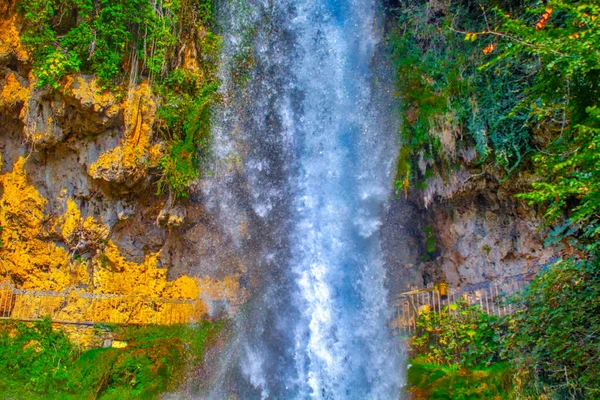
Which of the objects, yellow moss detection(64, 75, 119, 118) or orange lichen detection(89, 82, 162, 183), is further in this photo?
orange lichen detection(89, 82, 162, 183)

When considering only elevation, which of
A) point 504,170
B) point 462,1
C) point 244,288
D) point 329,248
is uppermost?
point 462,1

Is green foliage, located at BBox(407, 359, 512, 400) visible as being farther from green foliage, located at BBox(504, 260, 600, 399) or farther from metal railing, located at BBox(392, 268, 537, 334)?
metal railing, located at BBox(392, 268, 537, 334)

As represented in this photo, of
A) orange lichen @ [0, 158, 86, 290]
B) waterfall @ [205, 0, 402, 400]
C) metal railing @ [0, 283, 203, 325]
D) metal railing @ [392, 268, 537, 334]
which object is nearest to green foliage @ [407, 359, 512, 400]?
waterfall @ [205, 0, 402, 400]

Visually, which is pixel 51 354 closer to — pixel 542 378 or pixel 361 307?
pixel 361 307

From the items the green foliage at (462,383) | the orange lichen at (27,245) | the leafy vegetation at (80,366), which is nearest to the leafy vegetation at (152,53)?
the orange lichen at (27,245)

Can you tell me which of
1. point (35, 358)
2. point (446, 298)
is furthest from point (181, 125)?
point (446, 298)

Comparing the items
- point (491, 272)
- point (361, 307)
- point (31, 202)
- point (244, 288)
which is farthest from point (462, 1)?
point (31, 202)
